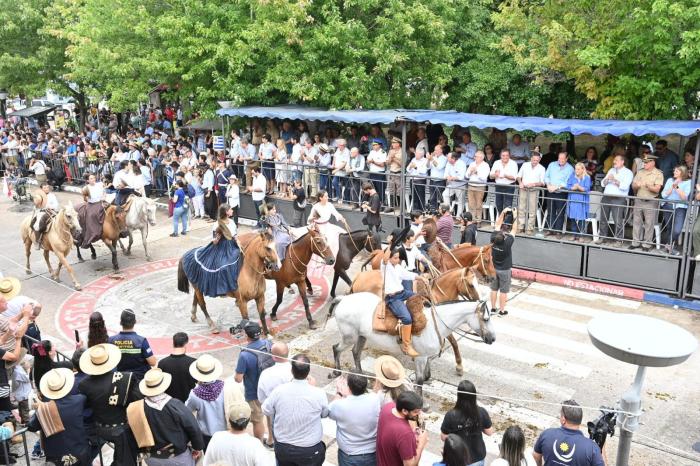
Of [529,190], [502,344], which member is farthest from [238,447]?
[529,190]

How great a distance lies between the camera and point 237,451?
566cm

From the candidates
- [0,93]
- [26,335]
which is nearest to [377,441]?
[26,335]

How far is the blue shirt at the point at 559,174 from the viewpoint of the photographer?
48.1 feet

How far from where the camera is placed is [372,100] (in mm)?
21172

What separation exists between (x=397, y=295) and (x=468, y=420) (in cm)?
342

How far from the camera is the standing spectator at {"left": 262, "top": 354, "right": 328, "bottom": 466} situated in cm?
620

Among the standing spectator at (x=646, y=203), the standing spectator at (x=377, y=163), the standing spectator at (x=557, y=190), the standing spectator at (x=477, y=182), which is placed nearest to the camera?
the standing spectator at (x=646, y=203)

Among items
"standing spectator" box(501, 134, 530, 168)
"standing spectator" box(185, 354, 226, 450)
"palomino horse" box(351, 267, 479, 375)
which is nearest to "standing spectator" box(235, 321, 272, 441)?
"standing spectator" box(185, 354, 226, 450)

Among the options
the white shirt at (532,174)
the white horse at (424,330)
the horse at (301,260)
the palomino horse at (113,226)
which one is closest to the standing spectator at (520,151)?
the white shirt at (532,174)

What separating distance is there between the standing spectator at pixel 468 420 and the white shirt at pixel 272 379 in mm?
1887

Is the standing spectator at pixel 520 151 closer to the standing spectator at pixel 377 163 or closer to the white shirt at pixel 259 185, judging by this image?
the standing spectator at pixel 377 163

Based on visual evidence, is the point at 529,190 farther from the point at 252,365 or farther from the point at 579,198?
the point at 252,365

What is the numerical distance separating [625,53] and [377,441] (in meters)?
14.3

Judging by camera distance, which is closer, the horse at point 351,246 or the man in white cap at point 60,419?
the man in white cap at point 60,419
